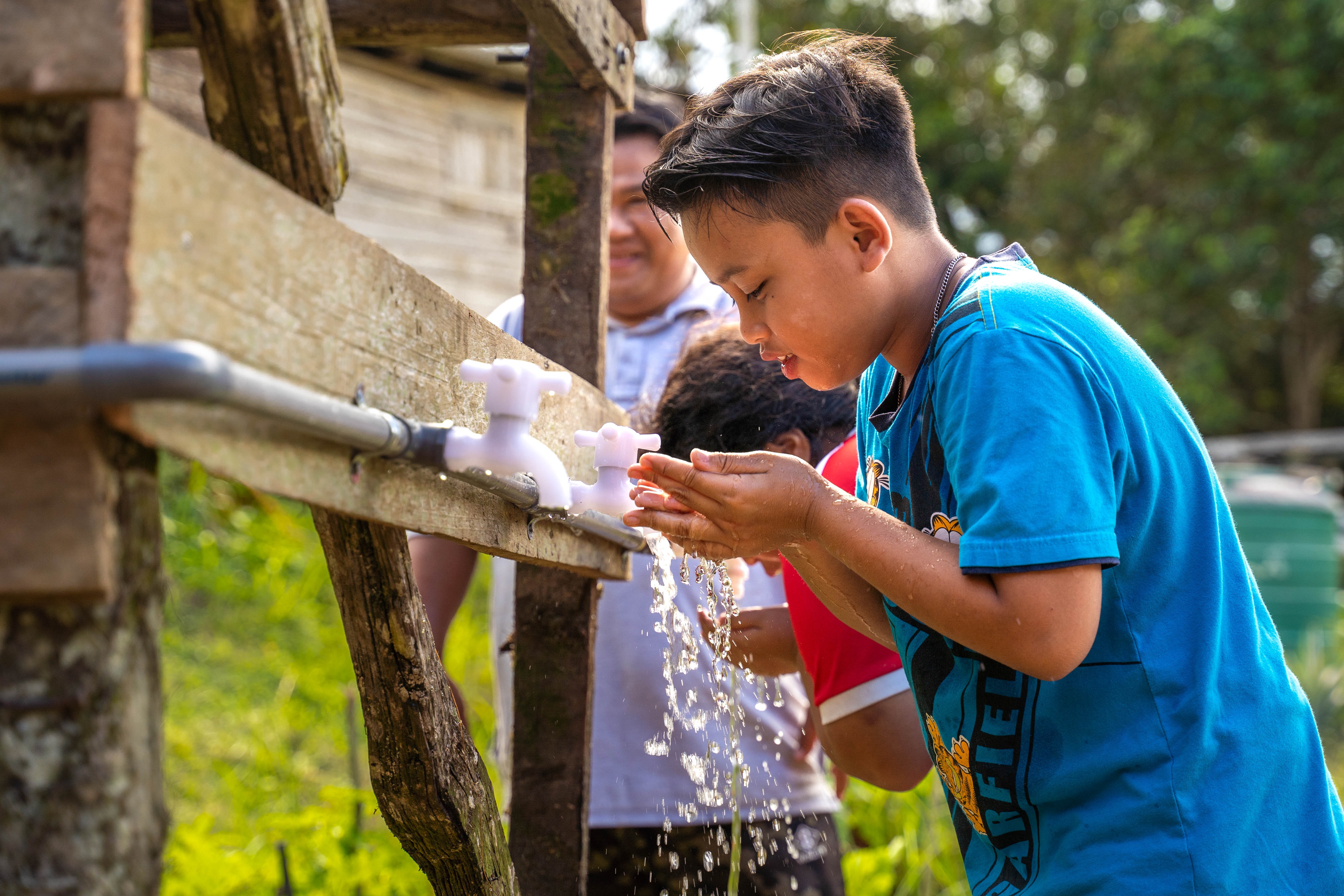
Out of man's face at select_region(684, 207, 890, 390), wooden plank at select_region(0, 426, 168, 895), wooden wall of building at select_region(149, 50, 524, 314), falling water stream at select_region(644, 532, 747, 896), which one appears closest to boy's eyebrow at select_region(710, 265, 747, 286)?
man's face at select_region(684, 207, 890, 390)

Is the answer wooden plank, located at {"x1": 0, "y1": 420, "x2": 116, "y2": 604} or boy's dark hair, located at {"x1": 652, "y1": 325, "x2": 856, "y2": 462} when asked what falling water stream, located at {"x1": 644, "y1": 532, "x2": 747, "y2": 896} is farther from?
wooden plank, located at {"x1": 0, "y1": 420, "x2": 116, "y2": 604}

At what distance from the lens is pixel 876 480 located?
1623mm

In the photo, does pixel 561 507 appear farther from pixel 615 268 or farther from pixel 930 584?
pixel 615 268

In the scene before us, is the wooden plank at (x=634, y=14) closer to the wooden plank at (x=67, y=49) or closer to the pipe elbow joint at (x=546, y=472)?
the pipe elbow joint at (x=546, y=472)

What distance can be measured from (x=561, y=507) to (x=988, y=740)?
0.62 metres

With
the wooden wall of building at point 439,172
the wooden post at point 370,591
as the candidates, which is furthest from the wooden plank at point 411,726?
the wooden wall of building at point 439,172

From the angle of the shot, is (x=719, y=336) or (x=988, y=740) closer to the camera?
(x=988, y=740)

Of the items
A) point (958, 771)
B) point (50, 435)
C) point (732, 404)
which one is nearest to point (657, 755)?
point (732, 404)

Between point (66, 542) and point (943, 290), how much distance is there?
1.08m

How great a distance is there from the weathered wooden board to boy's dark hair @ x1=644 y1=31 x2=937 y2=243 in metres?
0.44

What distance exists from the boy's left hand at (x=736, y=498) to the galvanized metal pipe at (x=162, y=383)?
1.85 ft

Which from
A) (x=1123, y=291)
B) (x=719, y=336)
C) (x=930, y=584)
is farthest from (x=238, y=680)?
(x=1123, y=291)

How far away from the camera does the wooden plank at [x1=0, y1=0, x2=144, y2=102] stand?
2.29ft

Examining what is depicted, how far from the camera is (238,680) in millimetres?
5453
